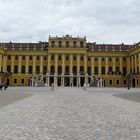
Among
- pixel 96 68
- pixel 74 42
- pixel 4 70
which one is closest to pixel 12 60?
pixel 4 70

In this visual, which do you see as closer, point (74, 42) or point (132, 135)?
point (132, 135)

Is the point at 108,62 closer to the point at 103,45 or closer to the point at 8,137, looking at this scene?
the point at 103,45

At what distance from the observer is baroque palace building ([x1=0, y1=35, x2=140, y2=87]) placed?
81.9 meters

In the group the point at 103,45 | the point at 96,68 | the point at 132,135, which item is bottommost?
the point at 132,135

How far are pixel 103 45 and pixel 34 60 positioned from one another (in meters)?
23.0

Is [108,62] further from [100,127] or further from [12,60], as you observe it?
[100,127]

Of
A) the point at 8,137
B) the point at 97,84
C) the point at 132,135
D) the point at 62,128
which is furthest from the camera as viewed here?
the point at 97,84

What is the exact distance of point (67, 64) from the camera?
3250 inches

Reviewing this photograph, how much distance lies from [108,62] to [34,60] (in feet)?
75.4

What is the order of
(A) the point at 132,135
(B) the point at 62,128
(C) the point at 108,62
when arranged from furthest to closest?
1. (C) the point at 108,62
2. (B) the point at 62,128
3. (A) the point at 132,135

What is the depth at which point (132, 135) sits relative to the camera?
21.7 ft

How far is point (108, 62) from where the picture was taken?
3305 inches

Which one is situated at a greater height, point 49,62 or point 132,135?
point 49,62

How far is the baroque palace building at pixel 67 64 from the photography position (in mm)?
81875
